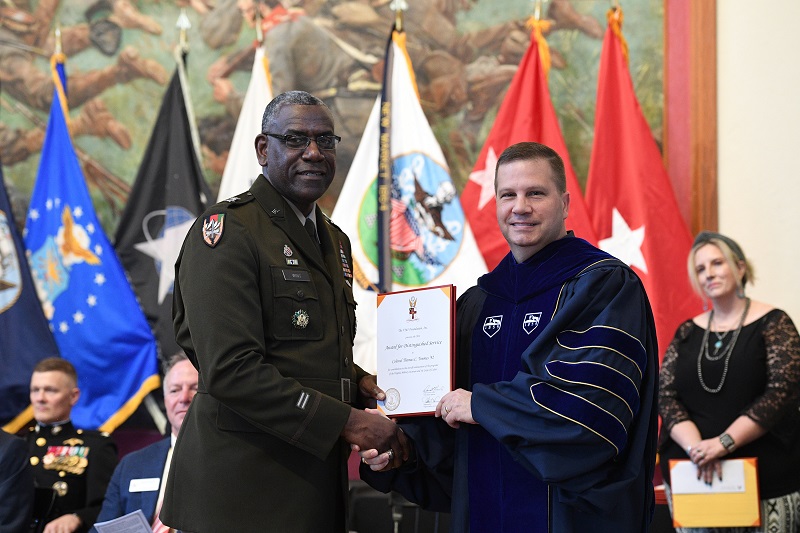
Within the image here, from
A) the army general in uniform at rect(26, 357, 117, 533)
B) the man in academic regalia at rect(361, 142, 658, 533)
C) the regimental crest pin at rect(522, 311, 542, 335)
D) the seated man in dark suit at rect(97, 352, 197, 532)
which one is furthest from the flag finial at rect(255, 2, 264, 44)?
the regimental crest pin at rect(522, 311, 542, 335)

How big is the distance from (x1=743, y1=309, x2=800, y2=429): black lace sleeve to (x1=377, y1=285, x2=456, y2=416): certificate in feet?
8.21

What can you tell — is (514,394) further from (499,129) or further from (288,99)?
(499,129)

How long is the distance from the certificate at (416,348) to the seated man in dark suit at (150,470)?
2019 mm

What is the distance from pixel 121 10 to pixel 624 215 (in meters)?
4.09

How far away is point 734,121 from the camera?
262 inches

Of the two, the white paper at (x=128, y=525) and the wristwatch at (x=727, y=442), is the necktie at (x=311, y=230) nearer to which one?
the white paper at (x=128, y=525)

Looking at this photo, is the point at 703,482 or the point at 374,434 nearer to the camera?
the point at 374,434

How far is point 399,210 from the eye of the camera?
22.1 ft

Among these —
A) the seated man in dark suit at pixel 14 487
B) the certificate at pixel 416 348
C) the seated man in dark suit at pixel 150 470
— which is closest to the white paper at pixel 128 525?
the seated man in dark suit at pixel 150 470

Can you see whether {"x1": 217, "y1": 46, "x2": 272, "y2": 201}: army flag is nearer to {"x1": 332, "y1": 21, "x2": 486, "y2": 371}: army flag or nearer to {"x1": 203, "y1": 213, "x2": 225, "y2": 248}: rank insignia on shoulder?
{"x1": 332, "y1": 21, "x2": 486, "y2": 371}: army flag

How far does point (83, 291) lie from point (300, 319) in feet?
13.4

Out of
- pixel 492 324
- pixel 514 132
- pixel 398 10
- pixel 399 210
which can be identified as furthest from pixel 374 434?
pixel 398 10

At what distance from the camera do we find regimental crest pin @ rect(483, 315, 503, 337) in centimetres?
339

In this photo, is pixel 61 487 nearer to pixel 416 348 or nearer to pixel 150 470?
pixel 150 470
